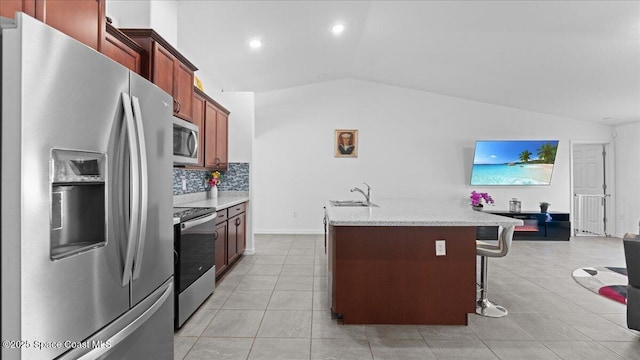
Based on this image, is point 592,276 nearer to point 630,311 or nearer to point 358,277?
point 630,311

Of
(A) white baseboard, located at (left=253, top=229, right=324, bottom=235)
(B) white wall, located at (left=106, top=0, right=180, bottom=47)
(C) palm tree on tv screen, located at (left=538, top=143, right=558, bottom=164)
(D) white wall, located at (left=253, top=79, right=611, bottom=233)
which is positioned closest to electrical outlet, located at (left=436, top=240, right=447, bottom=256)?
(B) white wall, located at (left=106, top=0, right=180, bottom=47)

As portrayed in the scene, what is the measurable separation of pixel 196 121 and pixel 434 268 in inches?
118

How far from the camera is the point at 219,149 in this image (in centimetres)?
453

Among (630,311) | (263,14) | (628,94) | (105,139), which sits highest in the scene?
(263,14)

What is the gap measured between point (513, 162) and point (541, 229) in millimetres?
1424

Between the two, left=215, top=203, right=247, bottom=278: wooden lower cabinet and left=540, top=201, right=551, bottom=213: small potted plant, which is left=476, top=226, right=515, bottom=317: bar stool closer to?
left=215, top=203, right=247, bottom=278: wooden lower cabinet

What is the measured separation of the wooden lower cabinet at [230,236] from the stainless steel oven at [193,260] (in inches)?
14.5

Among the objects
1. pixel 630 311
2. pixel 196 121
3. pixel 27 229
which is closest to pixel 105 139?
pixel 27 229

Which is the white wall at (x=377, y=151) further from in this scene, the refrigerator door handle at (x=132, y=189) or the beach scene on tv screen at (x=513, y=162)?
the refrigerator door handle at (x=132, y=189)

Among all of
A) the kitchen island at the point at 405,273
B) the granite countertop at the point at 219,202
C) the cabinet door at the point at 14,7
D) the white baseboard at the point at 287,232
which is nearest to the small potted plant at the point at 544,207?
the white baseboard at the point at 287,232

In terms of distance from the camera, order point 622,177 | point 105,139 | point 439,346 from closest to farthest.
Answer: point 105,139
point 439,346
point 622,177

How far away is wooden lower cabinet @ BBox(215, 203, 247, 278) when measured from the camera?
3.57 meters

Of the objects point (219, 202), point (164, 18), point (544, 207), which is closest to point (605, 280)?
point (544, 207)

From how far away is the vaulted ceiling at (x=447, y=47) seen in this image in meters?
3.51
